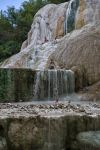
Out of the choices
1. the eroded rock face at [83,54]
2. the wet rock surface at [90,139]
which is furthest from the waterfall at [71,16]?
the wet rock surface at [90,139]

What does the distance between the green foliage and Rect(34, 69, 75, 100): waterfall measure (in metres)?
13.9

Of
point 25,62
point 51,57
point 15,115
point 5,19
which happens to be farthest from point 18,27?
point 15,115

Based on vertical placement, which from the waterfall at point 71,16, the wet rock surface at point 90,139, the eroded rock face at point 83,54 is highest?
the waterfall at point 71,16

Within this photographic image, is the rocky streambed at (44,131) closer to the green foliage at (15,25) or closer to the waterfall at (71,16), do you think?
the waterfall at (71,16)

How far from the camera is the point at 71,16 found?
879 inches

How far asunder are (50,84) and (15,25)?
63.5ft

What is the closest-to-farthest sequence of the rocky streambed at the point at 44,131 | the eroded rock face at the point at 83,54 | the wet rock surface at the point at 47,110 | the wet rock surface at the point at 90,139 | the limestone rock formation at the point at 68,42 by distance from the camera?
the wet rock surface at the point at 90,139 → the rocky streambed at the point at 44,131 → the wet rock surface at the point at 47,110 → the eroded rock face at the point at 83,54 → the limestone rock formation at the point at 68,42

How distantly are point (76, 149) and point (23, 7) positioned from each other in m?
28.2

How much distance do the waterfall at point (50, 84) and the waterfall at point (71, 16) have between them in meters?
7.85

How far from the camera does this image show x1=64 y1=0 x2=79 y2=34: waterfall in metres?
22.0

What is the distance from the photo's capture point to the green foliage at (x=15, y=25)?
28.8 meters

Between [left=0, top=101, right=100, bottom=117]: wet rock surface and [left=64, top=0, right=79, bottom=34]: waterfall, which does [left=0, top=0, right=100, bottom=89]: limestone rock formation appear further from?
[left=0, top=101, right=100, bottom=117]: wet rock surface

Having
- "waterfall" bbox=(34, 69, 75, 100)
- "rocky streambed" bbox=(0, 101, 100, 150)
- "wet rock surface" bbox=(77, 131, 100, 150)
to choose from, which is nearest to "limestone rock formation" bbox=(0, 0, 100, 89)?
"waterfall" bbox=(34, 69, 75, 100)

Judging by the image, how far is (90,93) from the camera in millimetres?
13922
